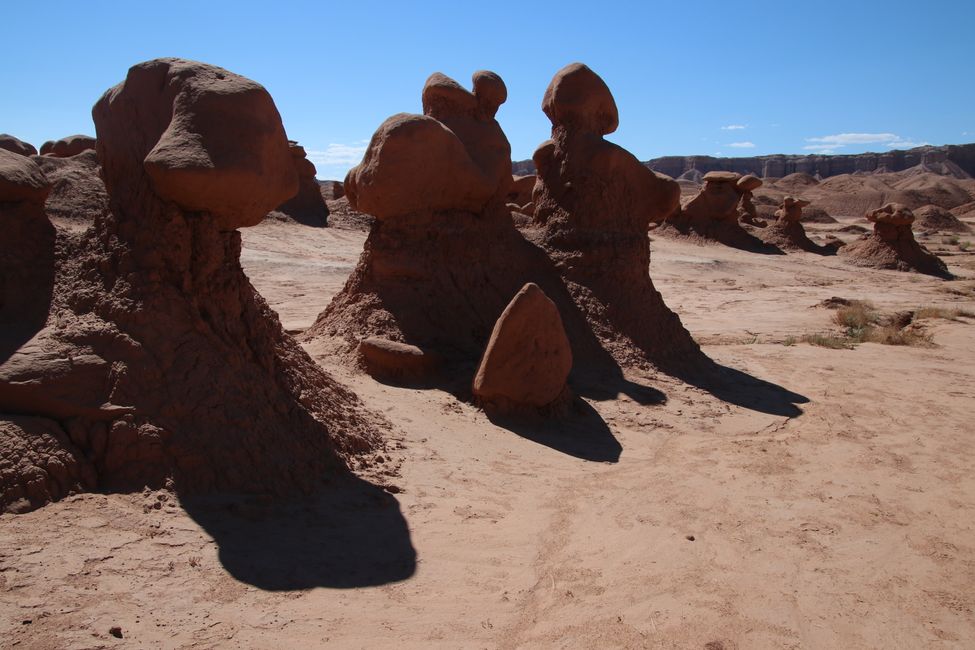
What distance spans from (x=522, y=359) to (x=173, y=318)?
233 cm

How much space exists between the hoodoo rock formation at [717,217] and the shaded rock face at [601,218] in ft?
39.2

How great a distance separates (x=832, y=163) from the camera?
58.7 meters

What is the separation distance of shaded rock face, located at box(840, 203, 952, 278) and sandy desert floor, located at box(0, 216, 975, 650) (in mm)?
12265

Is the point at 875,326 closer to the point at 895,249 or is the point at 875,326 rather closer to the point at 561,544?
the point at 895,249

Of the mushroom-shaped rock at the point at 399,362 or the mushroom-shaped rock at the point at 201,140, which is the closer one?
the mushroom-shaped rock at the point at 201,140

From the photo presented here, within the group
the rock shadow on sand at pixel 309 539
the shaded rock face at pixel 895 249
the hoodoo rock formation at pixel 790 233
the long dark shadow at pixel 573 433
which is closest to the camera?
the rock shadow on sand at pixel 309 539

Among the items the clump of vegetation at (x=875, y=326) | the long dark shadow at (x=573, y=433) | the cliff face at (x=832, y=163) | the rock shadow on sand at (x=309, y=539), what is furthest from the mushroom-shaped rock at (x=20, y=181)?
the cliff face at (x=832, y=163)

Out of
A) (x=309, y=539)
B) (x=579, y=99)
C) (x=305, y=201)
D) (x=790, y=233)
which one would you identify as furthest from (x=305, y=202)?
(x=309, y=539)

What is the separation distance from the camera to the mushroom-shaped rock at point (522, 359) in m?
A: 4.93

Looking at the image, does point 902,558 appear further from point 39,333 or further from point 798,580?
point 39,333

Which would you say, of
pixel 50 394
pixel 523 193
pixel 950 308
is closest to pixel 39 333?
pixel 50 394

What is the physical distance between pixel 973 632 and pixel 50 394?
3.69m

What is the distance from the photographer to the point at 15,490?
2.67 m

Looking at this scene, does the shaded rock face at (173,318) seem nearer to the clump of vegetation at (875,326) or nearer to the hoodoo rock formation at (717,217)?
Result: the clump of vegetation at (875,326)
